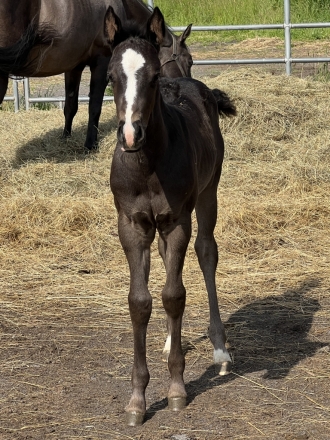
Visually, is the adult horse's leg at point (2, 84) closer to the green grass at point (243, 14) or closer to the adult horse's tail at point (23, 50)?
the adult horse's tail at point (23, 50)

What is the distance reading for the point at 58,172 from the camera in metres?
8.02

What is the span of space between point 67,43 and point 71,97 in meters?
0.79

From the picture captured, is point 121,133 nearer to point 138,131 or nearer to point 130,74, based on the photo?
point 138,131

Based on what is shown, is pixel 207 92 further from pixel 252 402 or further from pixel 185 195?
pixel 252 402

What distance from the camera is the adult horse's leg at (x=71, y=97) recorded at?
9336 millimetres

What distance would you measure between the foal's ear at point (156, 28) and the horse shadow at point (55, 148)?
15.5 ft

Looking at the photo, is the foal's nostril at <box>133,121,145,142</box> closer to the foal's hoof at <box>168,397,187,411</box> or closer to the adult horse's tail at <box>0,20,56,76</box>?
the foal's hoof at <box>168,397,187,411</box>

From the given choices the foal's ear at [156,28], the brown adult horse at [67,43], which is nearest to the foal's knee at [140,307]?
the foal's ear at [156,28]

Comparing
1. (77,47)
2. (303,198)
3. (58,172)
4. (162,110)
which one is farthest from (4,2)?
(162,110)

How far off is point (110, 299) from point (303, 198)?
7.63 feet

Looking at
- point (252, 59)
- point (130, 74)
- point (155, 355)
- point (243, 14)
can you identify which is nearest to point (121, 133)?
point (130, 74)

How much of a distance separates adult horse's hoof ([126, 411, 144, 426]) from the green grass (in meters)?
13.0

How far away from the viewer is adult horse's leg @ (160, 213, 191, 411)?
150 inches

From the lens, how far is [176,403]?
3.78m
